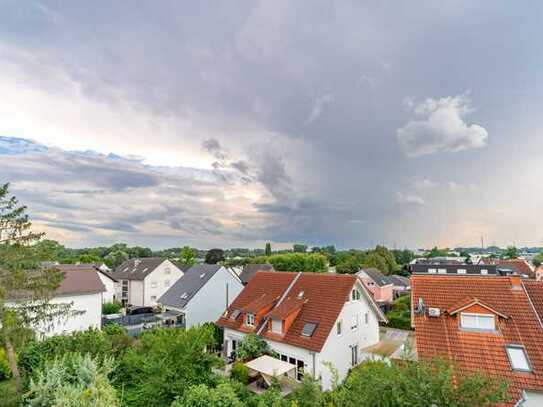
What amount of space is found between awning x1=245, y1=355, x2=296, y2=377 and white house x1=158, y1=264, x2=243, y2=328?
564 inches

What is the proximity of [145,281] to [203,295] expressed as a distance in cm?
2164

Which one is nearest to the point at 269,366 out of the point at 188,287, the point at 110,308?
the point at 188,287

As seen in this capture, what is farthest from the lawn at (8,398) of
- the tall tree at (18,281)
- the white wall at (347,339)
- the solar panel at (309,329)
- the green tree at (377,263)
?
the green tree at (377,263)

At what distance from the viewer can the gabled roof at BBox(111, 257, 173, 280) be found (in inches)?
2018

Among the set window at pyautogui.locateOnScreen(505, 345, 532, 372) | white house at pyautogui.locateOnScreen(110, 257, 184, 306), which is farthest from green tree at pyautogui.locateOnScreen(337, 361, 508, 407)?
white house at pyautogui.locateOnScreen(110, 257, 184, 306)

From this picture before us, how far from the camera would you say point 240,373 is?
756 inches

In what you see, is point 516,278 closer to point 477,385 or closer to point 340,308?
point 340,308

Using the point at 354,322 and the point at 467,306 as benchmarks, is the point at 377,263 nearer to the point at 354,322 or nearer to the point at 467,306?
the point at 354,322

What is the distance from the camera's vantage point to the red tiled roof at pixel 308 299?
20.2 metres

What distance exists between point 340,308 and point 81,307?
26468 mm

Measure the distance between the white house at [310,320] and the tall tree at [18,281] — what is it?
13573mm

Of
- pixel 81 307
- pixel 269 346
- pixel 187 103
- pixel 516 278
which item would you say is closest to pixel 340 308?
pixel 269 346

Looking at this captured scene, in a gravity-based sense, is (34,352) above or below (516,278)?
below

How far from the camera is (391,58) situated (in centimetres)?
2283
